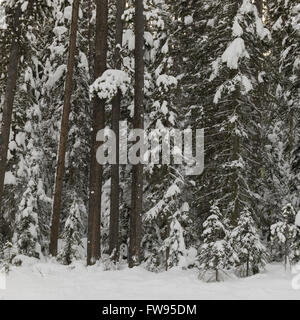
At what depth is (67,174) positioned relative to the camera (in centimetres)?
1980

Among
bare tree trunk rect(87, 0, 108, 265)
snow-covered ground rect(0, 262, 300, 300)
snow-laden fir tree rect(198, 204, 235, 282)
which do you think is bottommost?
snow-covered ground rect(0, 262, 300, 300)

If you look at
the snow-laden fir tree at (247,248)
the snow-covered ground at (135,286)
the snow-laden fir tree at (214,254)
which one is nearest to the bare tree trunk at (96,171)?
the snow-covered ground at (135,286)

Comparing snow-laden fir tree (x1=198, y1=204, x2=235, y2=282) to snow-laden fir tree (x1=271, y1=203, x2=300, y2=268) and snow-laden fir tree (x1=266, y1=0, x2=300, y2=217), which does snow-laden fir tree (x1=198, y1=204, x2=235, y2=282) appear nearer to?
snow-laden fir tree (x1=271, y1=203, x2=300, y2=268)

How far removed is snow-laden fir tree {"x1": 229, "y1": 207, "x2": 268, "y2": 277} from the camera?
11888 mm

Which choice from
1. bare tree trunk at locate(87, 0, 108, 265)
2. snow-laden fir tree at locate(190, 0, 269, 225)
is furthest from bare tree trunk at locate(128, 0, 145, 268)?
snow-laden fir tree at locate(190, 0, 269, 225)

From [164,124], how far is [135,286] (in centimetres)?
653

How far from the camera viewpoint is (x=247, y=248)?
1192cm

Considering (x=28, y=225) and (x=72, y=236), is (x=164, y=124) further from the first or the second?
(x=28, y=225)

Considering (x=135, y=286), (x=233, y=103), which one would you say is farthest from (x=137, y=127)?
(x=135, y=286)

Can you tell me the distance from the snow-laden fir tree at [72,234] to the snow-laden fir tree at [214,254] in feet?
18.3

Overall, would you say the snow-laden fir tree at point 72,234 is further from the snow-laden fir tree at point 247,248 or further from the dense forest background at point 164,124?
the snow-laden fir tree at point 247,248

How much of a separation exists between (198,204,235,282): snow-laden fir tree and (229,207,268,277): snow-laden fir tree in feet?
0.88
